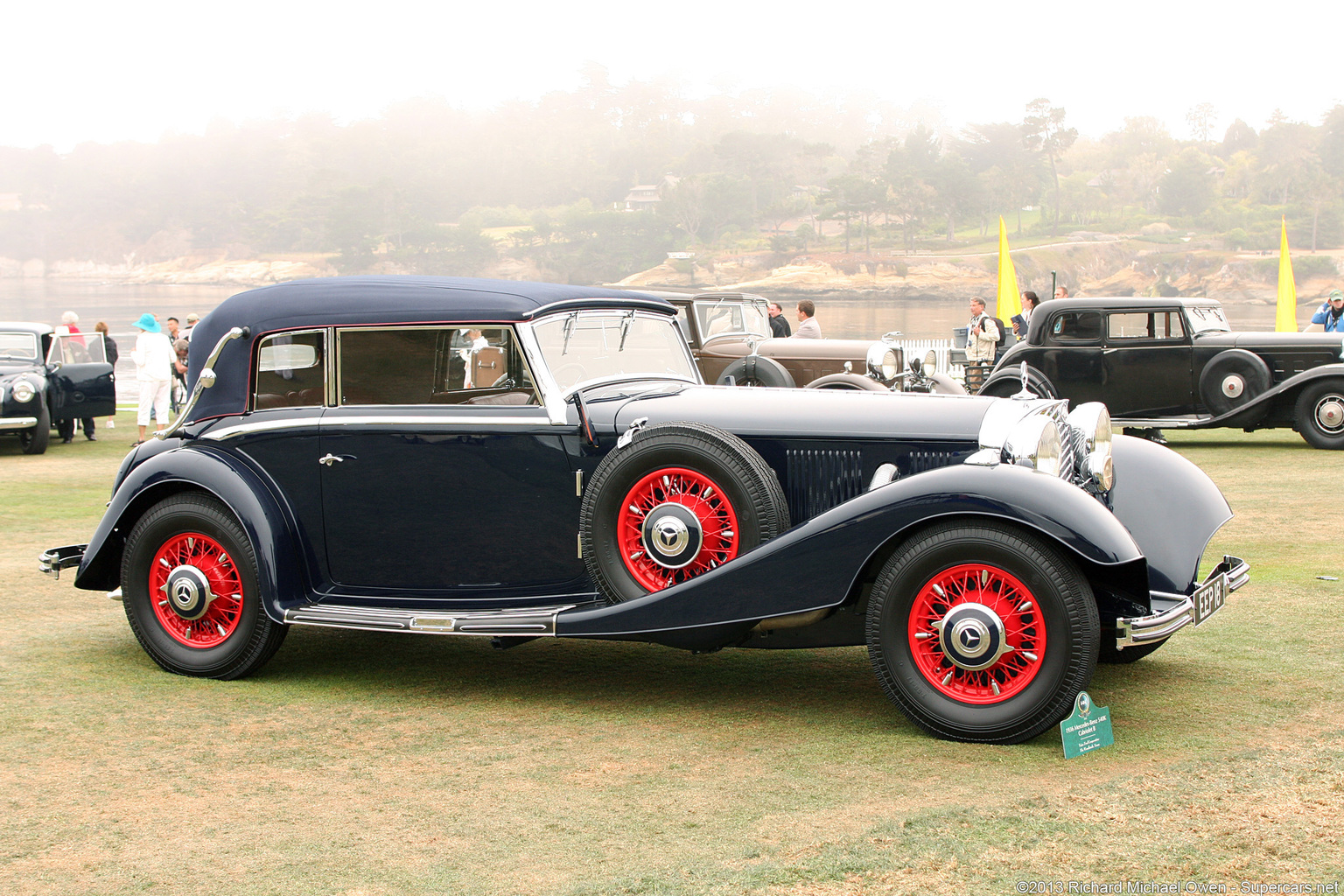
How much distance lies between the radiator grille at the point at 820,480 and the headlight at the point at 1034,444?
0.58 m

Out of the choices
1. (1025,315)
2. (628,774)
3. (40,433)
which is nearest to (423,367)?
(628,774)

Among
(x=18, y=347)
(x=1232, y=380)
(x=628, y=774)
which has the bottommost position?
(x=628, y=774)

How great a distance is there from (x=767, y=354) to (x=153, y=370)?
804 cm

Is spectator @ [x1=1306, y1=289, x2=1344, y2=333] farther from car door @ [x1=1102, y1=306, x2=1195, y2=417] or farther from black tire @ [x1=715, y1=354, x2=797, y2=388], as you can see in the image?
black tire @ [x1=715, y1=354, x2=797, y2=388]

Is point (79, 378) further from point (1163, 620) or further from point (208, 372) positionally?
point (1163, 620)

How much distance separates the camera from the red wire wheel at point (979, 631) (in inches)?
151

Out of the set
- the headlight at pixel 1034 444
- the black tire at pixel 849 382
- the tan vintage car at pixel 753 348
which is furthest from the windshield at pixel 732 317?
the headlight at pixel 1034 444

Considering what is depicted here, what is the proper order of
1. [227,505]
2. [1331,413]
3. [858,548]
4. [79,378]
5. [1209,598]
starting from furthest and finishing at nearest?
[79,378]
[1331,413]
[227,505]
[1209,598]
[858,548]

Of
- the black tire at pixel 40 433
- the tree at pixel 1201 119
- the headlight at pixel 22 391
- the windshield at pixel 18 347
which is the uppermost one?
the tree at pixel 1201 119

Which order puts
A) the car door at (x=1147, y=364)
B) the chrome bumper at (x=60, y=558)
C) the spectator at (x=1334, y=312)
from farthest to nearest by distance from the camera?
the spectator at (x=1334, y=312)
the car door at (x=1147, y=364)
the chrome bumper at (x=60, y=558)

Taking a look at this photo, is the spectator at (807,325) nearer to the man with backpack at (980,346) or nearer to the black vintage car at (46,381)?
the man with backpack at (980,346)

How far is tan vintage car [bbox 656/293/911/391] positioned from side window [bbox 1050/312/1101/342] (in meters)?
2.22

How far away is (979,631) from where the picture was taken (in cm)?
383

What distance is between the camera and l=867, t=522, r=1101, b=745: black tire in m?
3.76
